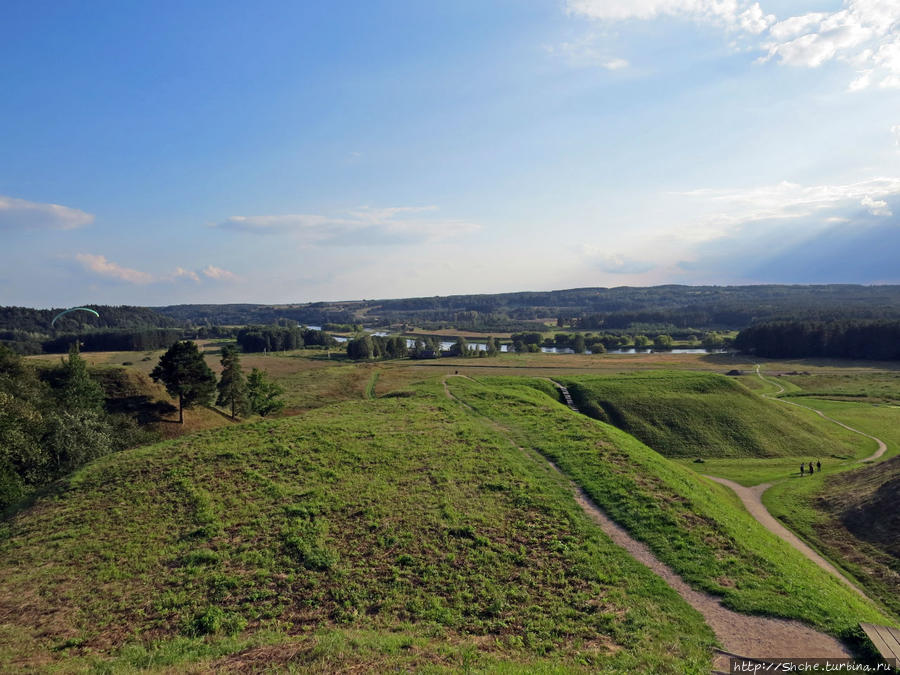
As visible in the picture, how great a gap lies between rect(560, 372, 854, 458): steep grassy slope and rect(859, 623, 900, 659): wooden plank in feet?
120

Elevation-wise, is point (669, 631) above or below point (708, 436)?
above

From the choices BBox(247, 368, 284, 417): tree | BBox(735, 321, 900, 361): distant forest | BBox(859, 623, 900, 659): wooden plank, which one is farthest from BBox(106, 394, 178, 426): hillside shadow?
BBox(735, 321, 900, 361): distant forest

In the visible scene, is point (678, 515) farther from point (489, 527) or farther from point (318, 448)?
point (318, 448)

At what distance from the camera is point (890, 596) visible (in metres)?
21.0

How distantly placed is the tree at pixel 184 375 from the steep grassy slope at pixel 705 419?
163 feet

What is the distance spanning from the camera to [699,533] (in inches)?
827

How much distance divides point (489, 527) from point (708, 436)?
4221 centimetres

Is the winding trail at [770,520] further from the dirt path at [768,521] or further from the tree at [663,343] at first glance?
the tree at [663,343]

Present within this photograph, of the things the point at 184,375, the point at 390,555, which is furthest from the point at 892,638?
the point at 184,375

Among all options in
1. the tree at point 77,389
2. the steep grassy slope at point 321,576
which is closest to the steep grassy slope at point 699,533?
the steep grassy slope at point 321,576

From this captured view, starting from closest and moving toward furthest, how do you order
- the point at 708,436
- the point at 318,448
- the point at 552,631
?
the point at 552,631 < the point at 318,448 < the point at 708,436

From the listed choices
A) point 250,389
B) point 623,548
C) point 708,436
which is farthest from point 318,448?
point 708,436

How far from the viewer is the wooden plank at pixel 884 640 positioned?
494 inches

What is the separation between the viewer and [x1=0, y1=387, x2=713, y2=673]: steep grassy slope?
12375mm
